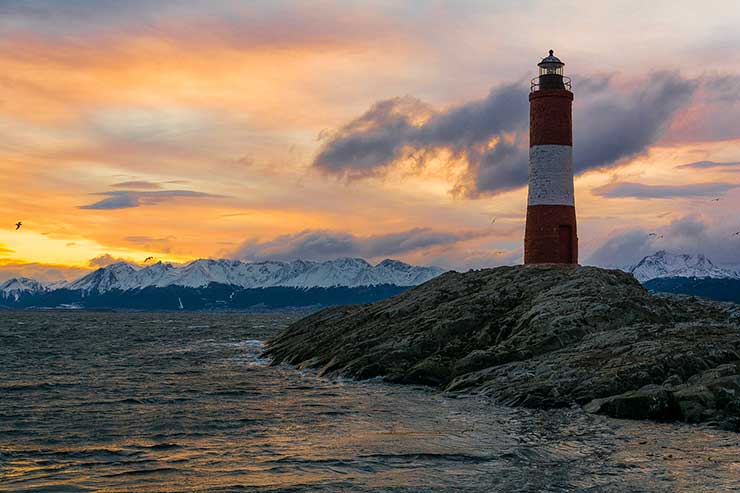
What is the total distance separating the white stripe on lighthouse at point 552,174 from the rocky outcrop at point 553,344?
4899 millimetres

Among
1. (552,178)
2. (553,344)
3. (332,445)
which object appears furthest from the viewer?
(552,178)

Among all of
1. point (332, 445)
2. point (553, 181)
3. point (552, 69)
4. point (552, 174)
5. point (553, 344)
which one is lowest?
point (332, 445)

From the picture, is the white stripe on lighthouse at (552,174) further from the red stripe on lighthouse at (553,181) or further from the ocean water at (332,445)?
the ocean water at (332,445)

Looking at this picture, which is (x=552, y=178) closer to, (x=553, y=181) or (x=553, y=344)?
(x=553, y=181)

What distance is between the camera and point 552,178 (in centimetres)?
4494

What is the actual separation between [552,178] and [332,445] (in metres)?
29.8

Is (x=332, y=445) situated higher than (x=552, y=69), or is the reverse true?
(x=552, y=69)

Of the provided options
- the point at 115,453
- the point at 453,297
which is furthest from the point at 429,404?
the point at 453,297

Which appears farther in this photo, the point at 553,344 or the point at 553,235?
the point at 553,235

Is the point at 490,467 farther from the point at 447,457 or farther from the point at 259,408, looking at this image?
the point at 259,408

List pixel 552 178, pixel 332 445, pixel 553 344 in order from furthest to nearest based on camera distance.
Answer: pixel 552 178
pixel 553 344
pixel 332 445

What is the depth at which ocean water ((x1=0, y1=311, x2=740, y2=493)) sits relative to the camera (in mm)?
15227

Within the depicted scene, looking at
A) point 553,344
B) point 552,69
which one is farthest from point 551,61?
point 553,344

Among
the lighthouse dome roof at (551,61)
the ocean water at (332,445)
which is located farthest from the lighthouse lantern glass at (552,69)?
the ocean water at (332,445)
